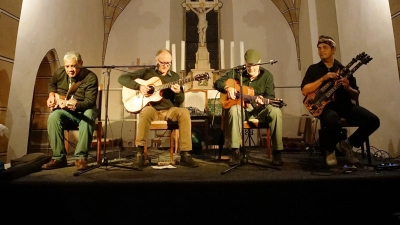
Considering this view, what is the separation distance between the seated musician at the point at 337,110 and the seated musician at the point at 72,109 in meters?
2.30

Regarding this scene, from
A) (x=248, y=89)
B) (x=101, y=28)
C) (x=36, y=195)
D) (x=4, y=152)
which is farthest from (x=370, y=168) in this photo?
(x=101, y=28)

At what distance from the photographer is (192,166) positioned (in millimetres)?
2590

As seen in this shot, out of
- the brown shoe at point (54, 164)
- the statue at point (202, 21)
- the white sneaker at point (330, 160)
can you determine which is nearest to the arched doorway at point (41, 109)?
the brown shoe at point (54, 164)

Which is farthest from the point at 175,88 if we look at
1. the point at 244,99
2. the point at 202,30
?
the point at 202,30

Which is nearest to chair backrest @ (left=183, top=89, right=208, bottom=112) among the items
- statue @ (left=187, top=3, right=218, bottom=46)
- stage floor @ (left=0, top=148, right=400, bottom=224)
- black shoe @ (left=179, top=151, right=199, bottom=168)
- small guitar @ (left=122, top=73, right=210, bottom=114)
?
statue @ (left=187, top=3, right=218, bottom=46)

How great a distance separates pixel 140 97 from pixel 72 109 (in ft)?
2.33

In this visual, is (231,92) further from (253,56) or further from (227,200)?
(227,200)

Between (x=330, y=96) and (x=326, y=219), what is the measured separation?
4.27 feet

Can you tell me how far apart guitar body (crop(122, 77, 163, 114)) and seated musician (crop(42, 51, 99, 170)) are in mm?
364

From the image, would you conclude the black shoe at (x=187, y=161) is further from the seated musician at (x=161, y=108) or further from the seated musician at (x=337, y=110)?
the seated musician at (x=337, y=110)

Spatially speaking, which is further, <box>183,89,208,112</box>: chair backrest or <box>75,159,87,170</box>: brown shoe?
<box>183,89,208,112</box>: chair backrest

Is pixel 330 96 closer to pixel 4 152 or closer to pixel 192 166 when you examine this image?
pixel 192 166

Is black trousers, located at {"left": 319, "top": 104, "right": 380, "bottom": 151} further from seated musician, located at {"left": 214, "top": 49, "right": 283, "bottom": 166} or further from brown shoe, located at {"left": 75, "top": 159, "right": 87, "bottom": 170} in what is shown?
brown shoe, located at {"left": 75, "top": 159, "right": 87, "bottom": 170}

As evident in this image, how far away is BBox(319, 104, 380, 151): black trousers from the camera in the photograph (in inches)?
96.3
